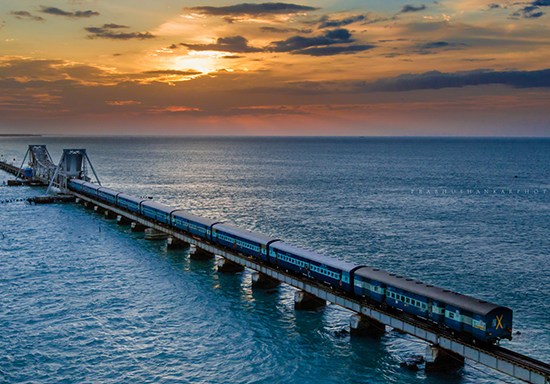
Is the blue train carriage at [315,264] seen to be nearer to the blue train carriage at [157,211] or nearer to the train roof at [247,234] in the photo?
the train roof at [247,234]

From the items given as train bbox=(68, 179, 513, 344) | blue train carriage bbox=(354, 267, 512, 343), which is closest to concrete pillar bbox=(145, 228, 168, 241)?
train bbox=(68, 179, 513, 344)

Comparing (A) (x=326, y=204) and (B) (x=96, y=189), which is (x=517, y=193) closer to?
(A) (x=326, y=204)

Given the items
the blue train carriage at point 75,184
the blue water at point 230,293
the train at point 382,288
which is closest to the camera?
the train at point 382,288

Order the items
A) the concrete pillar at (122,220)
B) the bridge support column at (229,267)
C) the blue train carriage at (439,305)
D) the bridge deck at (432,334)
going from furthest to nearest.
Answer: the concrete pillar at (122,220), the bridge support column at (229,267), the blue train carriage at (439,305), the bridge deck at (432,334)

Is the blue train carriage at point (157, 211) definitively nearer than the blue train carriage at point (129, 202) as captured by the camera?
A: Yes

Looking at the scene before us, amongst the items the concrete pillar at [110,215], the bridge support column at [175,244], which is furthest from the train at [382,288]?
the concrete pillar at [110,215]

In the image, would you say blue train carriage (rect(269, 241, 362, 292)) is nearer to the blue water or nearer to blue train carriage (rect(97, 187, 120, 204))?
the blue water

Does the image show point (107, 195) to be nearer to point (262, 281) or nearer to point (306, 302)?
point (262, 281)
